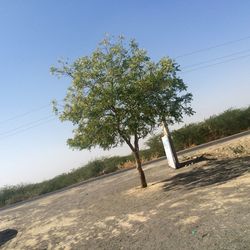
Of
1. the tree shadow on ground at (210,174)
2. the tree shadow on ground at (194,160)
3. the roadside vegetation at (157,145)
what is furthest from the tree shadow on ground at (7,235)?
the roadside vegetation at (157,145)

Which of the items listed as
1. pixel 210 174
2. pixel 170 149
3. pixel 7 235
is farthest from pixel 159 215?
pixel 170 149

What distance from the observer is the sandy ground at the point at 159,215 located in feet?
27.3

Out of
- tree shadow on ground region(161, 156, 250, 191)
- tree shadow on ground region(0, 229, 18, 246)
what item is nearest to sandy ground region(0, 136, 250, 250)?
tree shadow on ground region(161, 156, 250, 191)

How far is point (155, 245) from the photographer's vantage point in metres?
8.45

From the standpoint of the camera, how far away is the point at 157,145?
102 feet

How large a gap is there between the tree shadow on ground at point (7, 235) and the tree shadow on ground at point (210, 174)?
5607 millimetres

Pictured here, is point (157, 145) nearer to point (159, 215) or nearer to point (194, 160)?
point (194, 160)

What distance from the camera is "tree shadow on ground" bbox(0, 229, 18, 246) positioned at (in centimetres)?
1330

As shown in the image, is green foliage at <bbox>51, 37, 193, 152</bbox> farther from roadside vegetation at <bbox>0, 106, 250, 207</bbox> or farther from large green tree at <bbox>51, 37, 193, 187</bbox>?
roadside vegetation at <bbox>0, 106, 250, 207</bbox>

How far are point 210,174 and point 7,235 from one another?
7.69m

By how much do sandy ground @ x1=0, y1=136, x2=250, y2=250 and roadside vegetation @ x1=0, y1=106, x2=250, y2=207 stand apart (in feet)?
35.3

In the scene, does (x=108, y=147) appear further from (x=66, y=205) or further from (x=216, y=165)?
(x=216, y=165)

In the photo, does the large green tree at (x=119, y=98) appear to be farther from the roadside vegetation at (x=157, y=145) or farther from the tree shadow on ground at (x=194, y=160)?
the roadside vegetation at (x=157, y=145)

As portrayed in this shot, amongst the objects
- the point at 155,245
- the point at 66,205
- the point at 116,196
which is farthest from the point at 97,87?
the point at 155,245
